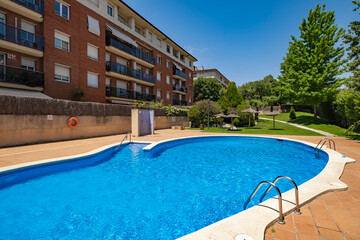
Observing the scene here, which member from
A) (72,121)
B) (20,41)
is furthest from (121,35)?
(72,121)

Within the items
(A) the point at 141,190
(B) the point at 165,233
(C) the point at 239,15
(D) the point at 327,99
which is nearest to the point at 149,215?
(B) the point at 165,233

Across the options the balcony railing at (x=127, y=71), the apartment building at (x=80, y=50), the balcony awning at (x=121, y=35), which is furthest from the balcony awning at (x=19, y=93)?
the balcony awning at (x=121, y=35)

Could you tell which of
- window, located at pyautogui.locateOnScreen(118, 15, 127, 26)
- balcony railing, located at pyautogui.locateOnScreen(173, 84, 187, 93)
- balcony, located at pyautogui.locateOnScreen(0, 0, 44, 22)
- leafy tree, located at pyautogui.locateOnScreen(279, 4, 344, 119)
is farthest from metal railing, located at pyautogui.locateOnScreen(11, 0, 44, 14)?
leafy tree, located at pyautogui.locateOnScreen(279, 4, 344, 119)

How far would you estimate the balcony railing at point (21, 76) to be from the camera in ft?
40.4

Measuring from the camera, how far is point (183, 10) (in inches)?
732

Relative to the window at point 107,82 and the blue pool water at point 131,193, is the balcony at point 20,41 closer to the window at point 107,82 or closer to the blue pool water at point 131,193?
the window at point 107,82

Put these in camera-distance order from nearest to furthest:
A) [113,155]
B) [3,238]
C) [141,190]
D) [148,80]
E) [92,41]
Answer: [3,238], [141,190], [113,155], [92,41], [148,80]

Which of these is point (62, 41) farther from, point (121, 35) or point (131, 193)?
point (131, 193)

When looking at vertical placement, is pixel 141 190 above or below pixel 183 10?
below

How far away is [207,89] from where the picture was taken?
45.5m

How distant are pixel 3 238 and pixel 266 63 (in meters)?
33.6

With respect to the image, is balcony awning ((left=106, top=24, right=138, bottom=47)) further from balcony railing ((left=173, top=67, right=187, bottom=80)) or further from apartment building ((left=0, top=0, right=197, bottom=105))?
balcony railing ((left=173, top=67, right=187, bottom=80))

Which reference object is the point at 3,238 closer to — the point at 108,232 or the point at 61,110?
the point at 108,232

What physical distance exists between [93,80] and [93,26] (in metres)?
5.79
